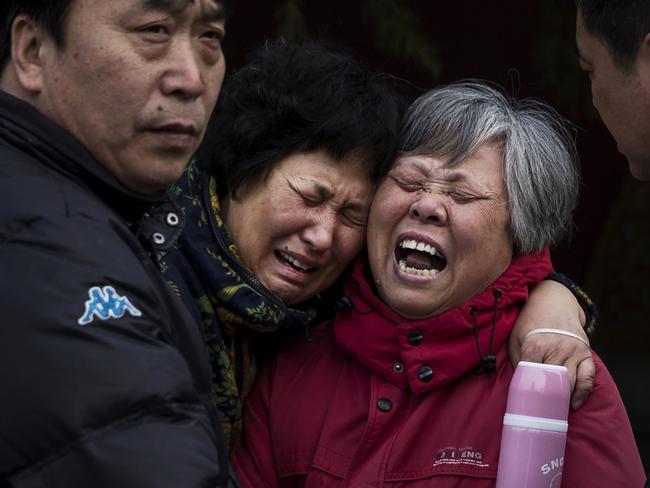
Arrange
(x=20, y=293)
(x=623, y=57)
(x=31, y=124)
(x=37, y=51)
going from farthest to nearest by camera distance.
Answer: (x=623, y=57)
(x=37, y=51)
(x=31, y=124)
(x=20, y=293)

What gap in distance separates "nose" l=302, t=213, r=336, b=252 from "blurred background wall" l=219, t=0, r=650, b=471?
1.97 metres

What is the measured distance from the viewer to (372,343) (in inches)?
134

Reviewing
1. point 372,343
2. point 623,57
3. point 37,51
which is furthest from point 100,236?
point 372,343

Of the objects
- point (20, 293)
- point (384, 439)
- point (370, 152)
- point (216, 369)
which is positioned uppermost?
point (20, 293)

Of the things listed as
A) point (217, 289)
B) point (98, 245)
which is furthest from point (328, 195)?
point (98, 245)

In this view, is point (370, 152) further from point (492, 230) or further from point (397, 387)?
point (397, 387)

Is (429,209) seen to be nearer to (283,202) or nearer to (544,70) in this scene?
(283,202)

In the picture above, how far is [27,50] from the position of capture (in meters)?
2.18

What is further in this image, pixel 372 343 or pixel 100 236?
pixel 372 343

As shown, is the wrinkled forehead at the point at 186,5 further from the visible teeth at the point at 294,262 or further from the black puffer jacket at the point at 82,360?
the visible teeth at the point at 294,262

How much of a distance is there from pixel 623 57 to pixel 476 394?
3.60 ft

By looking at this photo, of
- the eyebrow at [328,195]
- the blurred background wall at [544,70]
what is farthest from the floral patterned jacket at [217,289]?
the blurred background wall at [544,70]

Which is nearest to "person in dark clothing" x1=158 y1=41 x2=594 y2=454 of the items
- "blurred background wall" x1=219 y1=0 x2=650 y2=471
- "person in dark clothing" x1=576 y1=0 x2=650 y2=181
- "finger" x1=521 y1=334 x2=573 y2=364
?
"finger" x1=521 y1=334 x2=573 y2=364

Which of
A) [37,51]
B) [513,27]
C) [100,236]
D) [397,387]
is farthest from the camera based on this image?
[513,27]
